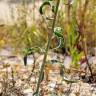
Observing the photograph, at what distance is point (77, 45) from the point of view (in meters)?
4.32

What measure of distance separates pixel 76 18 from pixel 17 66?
76cm

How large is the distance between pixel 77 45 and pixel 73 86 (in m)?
1.10

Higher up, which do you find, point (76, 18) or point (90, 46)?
point (76, 18)

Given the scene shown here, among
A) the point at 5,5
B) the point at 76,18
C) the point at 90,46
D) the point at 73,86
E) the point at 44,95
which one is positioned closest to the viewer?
the point at 44,95

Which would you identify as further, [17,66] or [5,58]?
[5,58]

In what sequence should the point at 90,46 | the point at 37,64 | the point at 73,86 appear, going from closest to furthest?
the point at 73,86, the point at 37,64, the point at 90,46

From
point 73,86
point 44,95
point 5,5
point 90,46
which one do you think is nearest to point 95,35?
point 90,46

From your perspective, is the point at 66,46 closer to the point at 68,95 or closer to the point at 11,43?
the point at 11,43

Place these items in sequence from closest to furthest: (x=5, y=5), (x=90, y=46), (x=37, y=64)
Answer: (x=37, y=64)
(x=90, y=46)
(x=5, y=5)

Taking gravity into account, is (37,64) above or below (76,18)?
below

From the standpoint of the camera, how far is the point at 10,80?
10.3 ft

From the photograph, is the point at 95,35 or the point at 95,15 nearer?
the point at 95,15

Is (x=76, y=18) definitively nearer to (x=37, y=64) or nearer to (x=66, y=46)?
(x=66, y=46)

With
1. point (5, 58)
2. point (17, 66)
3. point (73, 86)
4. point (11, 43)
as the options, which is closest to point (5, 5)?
point (11, 43)
